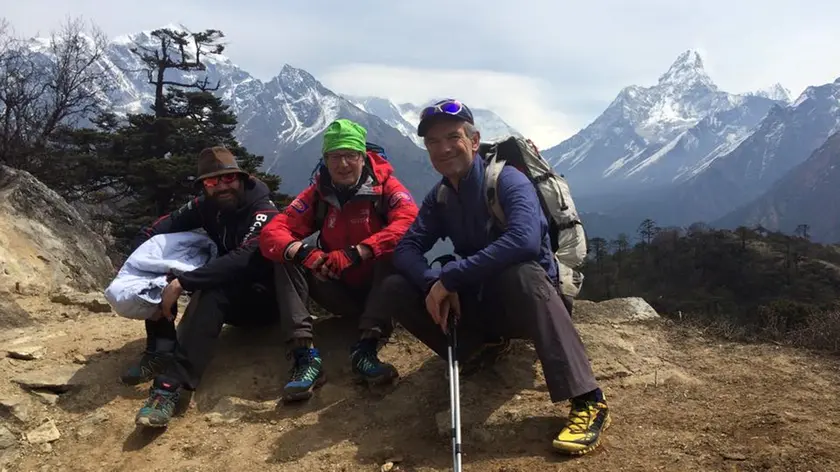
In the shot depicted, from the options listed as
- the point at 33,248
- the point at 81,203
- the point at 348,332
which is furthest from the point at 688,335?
the point at 81,203

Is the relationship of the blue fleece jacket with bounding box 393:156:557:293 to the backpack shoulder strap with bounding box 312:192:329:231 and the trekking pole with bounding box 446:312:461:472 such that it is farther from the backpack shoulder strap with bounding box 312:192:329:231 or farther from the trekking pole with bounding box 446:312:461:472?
the backpack shoulder strap with bounding box 312:192:329:231

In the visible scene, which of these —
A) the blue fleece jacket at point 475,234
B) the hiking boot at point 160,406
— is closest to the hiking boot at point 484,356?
the blue fleece jacket at point 475,234

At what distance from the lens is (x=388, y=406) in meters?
4.61

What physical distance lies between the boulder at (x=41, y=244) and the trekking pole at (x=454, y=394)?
596cm

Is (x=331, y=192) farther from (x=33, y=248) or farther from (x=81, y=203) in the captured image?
(x=81, y=203)

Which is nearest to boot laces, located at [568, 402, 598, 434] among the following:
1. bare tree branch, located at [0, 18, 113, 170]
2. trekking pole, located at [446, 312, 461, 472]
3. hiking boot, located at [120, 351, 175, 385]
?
trekking pole, located at [446, 312, 461, 472]

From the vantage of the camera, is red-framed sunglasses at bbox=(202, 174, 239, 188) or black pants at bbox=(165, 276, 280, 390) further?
red-framed sunglasses at bbox=(202, 174, 239, 188)

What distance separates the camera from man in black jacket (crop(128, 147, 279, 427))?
4660mm

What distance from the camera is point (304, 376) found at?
4.70 meters

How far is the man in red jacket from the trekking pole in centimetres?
57

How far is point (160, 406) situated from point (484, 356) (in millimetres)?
2564

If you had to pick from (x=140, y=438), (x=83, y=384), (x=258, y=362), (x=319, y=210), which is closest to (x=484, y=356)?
(x=319, y=210)

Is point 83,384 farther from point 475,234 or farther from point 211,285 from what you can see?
point 475,234

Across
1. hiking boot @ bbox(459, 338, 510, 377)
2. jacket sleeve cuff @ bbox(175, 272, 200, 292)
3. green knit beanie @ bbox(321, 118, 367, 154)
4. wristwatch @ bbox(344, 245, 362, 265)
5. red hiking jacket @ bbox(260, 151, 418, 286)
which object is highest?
green knit beanie @ bbox(321, 118, 367, 154)
